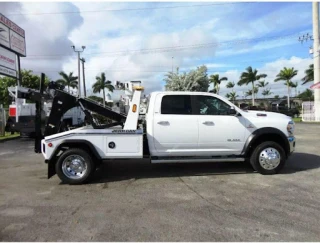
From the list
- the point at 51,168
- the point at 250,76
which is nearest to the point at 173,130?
the point at 51,168

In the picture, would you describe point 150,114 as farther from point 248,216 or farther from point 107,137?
point 248,216

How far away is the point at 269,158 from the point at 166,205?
3.19 meters

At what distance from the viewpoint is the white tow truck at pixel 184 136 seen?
702 centimetres

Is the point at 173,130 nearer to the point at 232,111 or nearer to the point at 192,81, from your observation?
the point at 232,111

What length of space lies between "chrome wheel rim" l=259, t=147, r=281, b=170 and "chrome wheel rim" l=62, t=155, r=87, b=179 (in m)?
3.99

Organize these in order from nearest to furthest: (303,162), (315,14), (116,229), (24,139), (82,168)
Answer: (116,229) < (82,168) < (303,162) < (24,139) < (315,14)

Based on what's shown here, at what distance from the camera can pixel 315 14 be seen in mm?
34594

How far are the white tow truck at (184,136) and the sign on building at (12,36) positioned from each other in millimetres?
16789

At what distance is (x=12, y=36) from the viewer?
2244 centimetres

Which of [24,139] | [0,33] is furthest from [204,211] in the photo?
[0,33]

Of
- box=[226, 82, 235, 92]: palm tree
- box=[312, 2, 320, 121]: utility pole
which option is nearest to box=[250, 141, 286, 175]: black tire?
box=[312, 2, 320, 121]: utility pole

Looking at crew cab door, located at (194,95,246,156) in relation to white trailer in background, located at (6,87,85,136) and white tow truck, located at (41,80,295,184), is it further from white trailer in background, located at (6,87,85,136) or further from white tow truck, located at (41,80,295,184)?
white trailer in background, located at (6,87,85,136)

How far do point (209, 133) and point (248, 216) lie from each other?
2.75m

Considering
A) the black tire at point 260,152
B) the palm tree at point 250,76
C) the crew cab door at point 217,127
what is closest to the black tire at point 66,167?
the crew cab door at point 217,127
